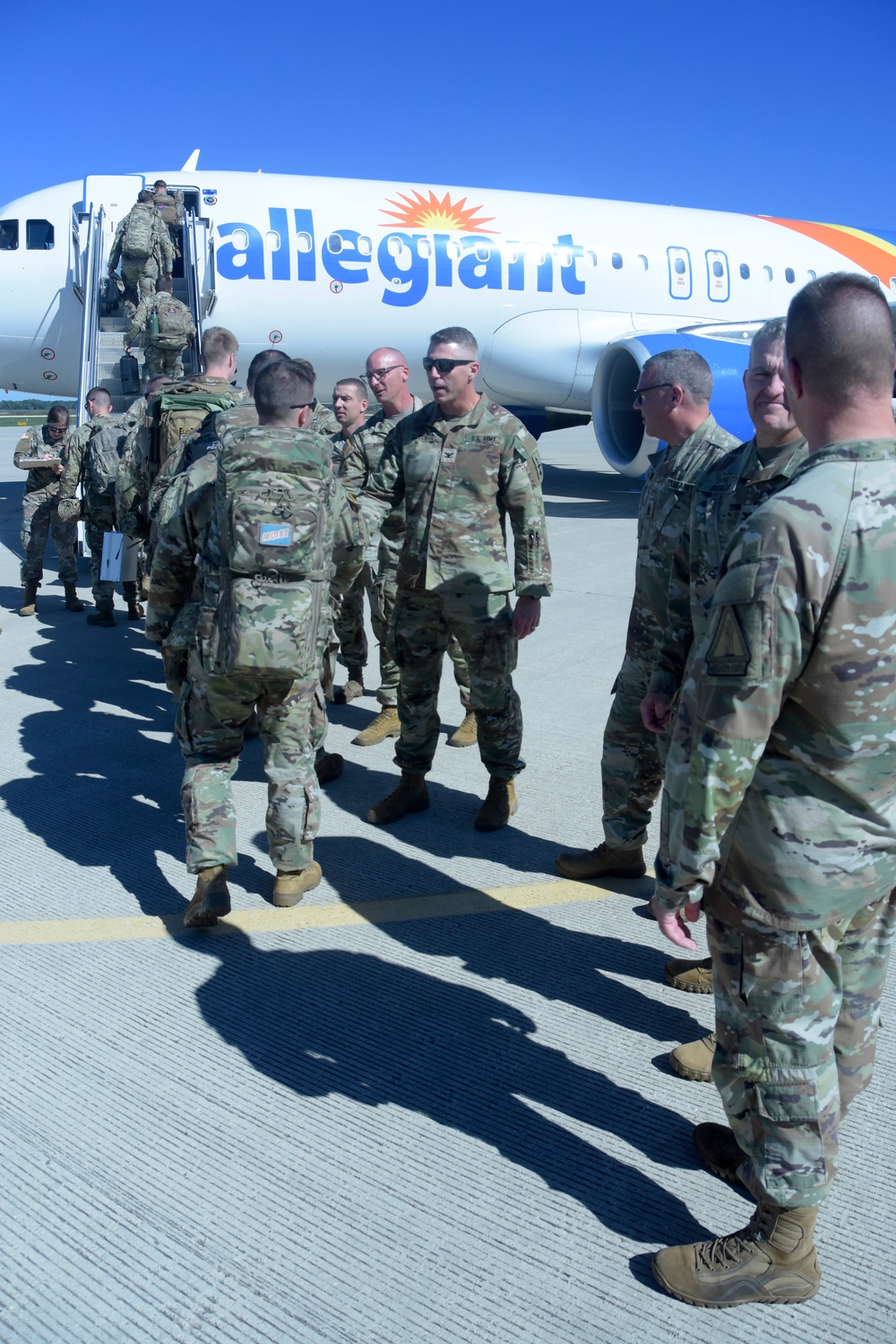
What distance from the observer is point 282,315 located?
1210 cm

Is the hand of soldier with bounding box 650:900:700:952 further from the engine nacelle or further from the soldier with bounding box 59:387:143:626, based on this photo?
the engine nacelle

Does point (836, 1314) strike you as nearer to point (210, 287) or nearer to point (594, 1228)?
point (594, 1228)

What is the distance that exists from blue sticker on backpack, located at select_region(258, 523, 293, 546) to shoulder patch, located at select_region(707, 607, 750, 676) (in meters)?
1.79

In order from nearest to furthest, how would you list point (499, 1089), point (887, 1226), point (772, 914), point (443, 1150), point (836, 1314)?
point (772, 914)
point (836, 1314)
point (887, 1226)
point (443, 1150)
point (499, 1089)

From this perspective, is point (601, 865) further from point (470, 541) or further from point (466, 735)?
point (466, 735)

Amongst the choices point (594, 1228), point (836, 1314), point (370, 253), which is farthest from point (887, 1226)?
point (370, 253)

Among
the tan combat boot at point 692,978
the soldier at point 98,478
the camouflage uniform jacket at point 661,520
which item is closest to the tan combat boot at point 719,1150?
the tan combat boot at point 692,978

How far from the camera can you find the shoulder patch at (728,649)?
1.69m

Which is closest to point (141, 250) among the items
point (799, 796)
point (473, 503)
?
point (473, 503)

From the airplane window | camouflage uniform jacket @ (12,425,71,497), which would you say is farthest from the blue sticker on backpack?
the airplane window

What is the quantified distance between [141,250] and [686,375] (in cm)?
871

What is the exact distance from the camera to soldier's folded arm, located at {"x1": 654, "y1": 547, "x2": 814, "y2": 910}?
167cm

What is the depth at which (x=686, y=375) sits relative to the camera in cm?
321

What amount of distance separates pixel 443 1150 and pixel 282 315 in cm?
1130
